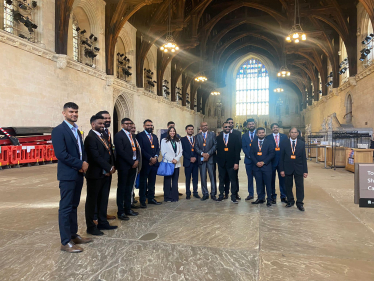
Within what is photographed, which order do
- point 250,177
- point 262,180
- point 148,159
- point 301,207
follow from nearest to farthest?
point 301,207 < point 148,159 < point 262,180 < point 250,177

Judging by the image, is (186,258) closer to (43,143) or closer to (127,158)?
(127,158)

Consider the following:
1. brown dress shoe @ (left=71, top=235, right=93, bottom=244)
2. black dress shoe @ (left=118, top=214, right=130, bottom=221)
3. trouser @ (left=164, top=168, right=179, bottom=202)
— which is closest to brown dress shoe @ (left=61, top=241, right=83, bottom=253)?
brown dress shoe @ (left=71, top=235, right=93, bottom=244)

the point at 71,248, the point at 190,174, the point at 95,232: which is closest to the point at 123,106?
the point at 190,174

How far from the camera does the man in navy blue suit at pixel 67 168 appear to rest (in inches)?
114

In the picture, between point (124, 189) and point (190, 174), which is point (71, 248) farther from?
point (190, 174)

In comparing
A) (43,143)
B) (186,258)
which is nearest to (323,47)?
(43,143)

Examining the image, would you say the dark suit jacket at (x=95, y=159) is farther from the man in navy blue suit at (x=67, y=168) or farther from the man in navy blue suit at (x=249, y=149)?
the man in navy blue suit at (x=249, y=149)

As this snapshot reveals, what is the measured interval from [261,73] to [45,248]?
40.7 m

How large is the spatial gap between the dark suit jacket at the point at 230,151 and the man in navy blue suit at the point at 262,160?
1.09ft

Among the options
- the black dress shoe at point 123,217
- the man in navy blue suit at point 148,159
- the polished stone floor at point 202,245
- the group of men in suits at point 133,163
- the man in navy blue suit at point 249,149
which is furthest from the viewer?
the man in navy blue suit at point 249,149

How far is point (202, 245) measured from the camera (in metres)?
3.16

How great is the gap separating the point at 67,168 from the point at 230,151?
344 cm

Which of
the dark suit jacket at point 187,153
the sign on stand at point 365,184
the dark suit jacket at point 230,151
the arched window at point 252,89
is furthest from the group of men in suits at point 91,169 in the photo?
the arched window at point 252,89

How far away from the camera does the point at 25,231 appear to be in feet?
11.8
